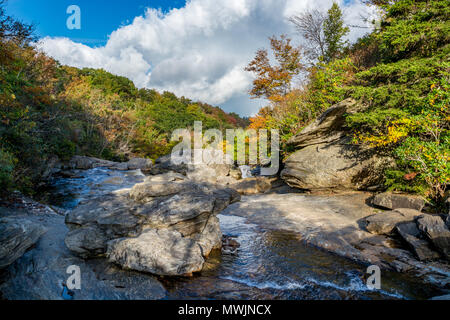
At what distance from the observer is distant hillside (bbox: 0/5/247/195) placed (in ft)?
30.0

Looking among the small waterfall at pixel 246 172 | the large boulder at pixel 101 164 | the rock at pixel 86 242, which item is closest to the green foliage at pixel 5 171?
the rock at pixel 86 242

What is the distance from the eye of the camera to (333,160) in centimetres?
1016

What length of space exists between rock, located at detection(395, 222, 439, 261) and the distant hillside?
1182 centimetres

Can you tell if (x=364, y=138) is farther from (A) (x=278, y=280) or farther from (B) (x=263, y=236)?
(A) (x=278, y=280)

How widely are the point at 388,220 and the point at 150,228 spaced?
666cm

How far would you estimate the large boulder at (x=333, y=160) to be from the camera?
919 cm

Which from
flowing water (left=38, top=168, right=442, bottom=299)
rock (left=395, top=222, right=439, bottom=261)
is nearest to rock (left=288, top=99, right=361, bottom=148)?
rock (left=395, top=222, right=439, bottom=261)

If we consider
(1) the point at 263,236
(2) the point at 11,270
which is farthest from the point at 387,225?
(2) the point at 11,270

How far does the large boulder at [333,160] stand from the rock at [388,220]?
2.67 meters

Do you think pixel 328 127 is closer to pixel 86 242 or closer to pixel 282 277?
pixel 282 277

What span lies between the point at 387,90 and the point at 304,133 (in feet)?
13.3

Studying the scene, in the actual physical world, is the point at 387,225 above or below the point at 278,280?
above

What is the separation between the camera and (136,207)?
5.85 m

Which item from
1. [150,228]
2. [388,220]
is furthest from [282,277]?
[388,220]
